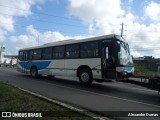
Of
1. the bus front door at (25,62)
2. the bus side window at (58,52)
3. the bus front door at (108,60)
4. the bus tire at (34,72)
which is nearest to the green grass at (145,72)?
the bus front door at (108,60)

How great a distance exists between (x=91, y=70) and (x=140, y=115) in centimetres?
814

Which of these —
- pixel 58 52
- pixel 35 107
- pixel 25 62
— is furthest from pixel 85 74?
Answer: pixel 25 62

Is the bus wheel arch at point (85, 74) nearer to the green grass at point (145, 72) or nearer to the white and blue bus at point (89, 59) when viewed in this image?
the white and blue bus at point (89, 59)

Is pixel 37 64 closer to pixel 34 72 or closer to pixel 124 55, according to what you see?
pixel 34 72

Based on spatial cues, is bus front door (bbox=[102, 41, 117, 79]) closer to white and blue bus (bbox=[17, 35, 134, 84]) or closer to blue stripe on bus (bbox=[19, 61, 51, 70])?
white and blue bus (bbox=[17, 35, 134, 84])

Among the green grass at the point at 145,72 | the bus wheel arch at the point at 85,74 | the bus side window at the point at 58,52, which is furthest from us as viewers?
the bus side window at the point at 58,52

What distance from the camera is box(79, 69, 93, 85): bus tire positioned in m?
16.9

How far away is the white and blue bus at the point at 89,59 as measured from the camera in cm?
1556

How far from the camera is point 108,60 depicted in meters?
15.9

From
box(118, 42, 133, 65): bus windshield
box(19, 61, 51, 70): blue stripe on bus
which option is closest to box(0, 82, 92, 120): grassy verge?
box(118, 42, 133, 65): bus windshield

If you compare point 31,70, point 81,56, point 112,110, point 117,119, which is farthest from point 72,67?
point 117,119

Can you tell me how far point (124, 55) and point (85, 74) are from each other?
287 cm

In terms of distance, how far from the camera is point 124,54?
52.5ft

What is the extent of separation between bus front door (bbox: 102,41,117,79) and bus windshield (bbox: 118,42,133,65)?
46 centimetres
